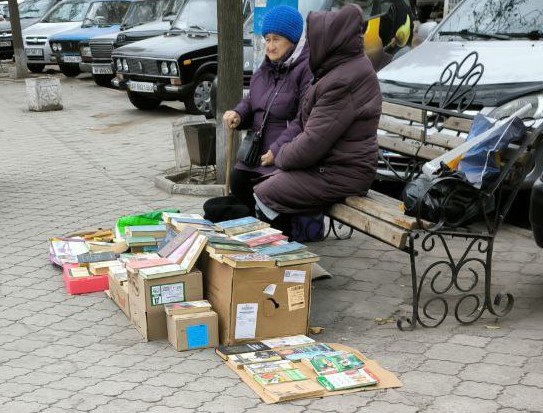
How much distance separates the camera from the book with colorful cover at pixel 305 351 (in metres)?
4.33

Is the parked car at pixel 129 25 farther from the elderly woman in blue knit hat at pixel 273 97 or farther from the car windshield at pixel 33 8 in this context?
the elderly woman in blue knit hat at pixel 273 97

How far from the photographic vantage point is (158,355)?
453 centimetres

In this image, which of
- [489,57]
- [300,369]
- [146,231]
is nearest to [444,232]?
[300,369]

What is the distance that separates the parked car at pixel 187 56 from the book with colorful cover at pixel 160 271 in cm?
769

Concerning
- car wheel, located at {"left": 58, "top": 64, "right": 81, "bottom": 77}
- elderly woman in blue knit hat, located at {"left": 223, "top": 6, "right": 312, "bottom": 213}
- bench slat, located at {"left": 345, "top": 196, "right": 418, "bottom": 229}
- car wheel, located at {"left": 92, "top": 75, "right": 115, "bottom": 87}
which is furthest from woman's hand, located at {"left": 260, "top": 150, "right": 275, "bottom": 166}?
car wheel, located at {"left": 58, "top": 64, "right": 81, "bottom": 77}

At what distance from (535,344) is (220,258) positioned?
1.74m

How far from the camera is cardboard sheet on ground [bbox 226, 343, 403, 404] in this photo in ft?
12.9

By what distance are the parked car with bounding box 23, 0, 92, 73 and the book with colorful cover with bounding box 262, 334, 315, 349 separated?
15450 mm

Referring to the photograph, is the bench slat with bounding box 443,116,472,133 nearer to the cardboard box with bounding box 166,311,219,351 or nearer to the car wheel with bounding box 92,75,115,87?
the cardboard box with bounding box 166,311,219,351

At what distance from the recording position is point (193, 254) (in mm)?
4719

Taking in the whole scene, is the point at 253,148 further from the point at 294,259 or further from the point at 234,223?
the point at 294,259

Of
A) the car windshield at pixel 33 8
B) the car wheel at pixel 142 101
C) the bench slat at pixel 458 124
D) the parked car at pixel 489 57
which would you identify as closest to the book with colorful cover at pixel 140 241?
the bench slat at pixel 458 124

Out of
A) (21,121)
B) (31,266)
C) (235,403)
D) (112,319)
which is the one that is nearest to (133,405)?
(235,403)

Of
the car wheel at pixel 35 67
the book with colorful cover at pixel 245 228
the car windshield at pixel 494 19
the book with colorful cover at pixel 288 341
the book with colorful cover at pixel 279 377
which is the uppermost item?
the car windshield at pixel 494 19
